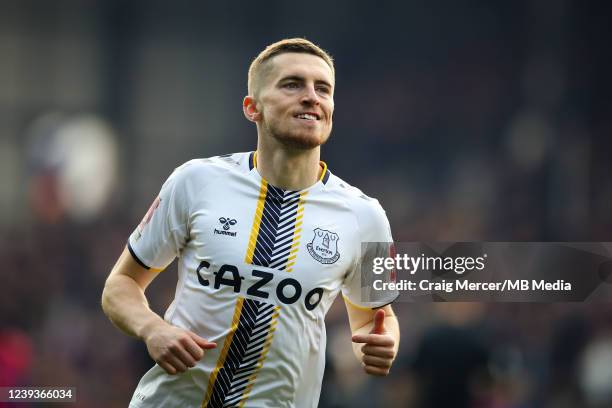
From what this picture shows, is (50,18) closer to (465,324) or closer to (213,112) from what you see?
(213,112)

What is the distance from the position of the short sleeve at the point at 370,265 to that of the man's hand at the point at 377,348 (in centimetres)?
35

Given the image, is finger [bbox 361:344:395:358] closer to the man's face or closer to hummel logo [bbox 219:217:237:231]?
hummel logo [bbox 219:217:237:231]

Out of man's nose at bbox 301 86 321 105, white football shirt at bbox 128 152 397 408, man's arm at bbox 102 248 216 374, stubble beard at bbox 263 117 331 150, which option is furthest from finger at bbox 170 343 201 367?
man's nose at bbox 301 86 321 105

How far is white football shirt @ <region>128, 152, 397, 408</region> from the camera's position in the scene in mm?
4020

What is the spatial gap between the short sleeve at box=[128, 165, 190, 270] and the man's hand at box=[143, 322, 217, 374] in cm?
47

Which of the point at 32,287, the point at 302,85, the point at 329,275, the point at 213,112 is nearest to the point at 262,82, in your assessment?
the point at 302,85

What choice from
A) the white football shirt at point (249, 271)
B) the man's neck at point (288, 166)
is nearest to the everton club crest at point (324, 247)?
the white football shirt at point (249, 271)

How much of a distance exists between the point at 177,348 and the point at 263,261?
21.5 inches

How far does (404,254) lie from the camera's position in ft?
15.9

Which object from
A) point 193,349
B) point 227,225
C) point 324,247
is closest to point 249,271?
point 227,225

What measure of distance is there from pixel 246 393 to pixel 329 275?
1.92 ft

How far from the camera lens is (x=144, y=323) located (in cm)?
394

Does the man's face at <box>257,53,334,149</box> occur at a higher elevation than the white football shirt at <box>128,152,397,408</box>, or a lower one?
higher

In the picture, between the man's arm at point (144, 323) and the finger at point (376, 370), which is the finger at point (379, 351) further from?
the man's arm at point (144, 323)
